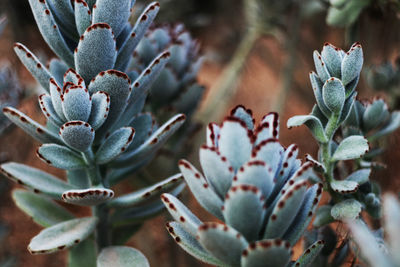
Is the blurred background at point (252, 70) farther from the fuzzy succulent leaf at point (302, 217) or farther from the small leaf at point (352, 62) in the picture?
the fuzzy succulent leaf at point (302, 217)

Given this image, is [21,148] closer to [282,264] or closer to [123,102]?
[123,102]

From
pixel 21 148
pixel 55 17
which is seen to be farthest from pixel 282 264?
pixel 21 148

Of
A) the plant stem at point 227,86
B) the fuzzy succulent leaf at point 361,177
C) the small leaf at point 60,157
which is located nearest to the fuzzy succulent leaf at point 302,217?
the fuzzy succulent leaf at point 361,177

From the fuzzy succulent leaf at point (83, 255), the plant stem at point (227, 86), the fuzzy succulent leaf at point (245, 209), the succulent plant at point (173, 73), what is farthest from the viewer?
the plant stem at point (227, 86)

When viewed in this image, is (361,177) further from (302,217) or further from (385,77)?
(385,77)

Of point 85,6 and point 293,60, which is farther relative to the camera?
point 293,60

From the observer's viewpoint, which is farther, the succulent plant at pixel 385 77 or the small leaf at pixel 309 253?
the succulent plant at pixel 385 77

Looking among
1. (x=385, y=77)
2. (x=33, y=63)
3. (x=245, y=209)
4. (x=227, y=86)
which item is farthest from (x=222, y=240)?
(x=227, y=86)
